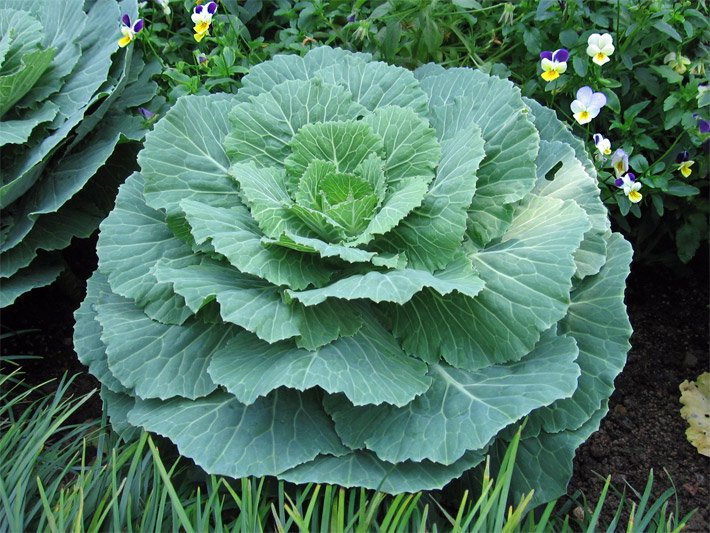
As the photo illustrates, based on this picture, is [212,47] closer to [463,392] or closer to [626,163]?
[626,163]

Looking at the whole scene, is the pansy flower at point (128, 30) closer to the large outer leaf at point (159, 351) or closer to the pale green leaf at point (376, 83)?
the pale green leaf at point (376, 83)

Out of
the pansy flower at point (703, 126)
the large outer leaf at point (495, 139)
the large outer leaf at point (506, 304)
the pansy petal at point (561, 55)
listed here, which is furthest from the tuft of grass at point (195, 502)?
the pansy petal at point (561, 55)

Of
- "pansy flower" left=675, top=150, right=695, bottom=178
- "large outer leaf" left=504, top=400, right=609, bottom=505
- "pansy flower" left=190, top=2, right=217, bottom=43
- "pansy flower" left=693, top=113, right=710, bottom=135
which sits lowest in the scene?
"large outer leaf" left=504, top=400, right=609, bottom=505

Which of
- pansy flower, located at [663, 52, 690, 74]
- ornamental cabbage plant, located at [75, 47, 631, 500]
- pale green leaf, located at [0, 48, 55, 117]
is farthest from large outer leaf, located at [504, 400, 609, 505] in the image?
pale green leaf, located at [0, 48, 55, 117]

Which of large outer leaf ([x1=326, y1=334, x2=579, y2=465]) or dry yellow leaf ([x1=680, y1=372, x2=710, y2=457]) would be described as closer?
large outer leaf ([x1=326, y1=334, x2=579, y2=465])

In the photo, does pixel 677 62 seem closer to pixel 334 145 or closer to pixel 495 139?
pixel 495 139

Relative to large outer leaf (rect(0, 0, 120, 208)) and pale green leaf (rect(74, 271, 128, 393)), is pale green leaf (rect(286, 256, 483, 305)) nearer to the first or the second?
pale green leaf (rect(74, 271, 128, 393))
